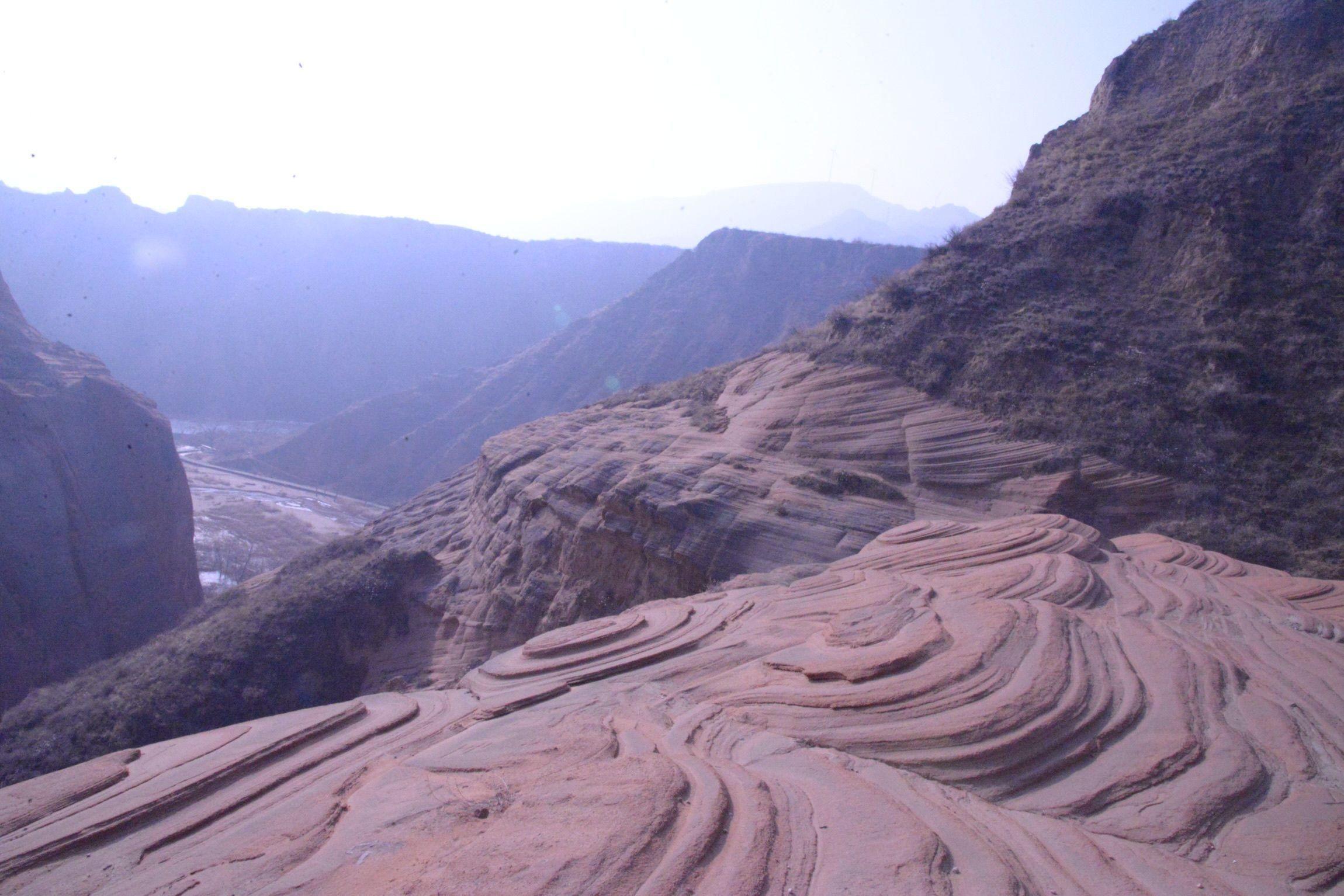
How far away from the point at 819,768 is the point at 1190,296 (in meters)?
14.8

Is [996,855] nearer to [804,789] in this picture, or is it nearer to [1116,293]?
[804,789]

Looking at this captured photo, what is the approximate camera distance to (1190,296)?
14359 mm

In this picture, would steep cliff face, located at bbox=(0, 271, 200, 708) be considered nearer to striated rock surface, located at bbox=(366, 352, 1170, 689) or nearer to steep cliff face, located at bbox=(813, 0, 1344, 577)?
striated rock surface, located at bbox=(366, 352, 1170, 689)

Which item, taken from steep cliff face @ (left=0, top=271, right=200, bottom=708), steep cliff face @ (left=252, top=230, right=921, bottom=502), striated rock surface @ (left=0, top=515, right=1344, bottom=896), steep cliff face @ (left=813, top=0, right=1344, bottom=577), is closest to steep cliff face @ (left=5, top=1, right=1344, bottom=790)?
steep cliff face @ (left=813, top=0, right=1344, bottom=577)

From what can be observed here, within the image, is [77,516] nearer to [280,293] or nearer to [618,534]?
[618,534]

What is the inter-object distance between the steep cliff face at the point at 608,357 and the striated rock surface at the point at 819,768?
42.3 m

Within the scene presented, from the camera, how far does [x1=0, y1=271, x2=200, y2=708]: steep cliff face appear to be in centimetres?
2084

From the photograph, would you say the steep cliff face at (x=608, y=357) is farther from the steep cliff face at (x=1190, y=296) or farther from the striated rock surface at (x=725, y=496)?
the striated rock surface at (x=725, y=496)

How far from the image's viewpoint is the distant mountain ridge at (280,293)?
74.8 m

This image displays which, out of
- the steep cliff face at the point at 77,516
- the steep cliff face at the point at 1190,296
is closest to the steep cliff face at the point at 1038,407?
the steep cliff face at the point at 1190,296

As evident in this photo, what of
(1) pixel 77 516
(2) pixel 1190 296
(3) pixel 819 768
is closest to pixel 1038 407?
(2) pixel 1190 296

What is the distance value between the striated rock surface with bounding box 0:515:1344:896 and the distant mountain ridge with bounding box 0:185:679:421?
74036 millimetres

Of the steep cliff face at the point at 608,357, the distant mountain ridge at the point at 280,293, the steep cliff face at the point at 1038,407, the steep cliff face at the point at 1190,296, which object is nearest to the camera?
the steep cliff face at the point at 1190,296

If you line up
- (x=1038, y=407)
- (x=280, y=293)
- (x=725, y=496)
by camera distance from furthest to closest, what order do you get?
(x=280, y=293)
(x=1038, y=407)
(x=725, y=496)
